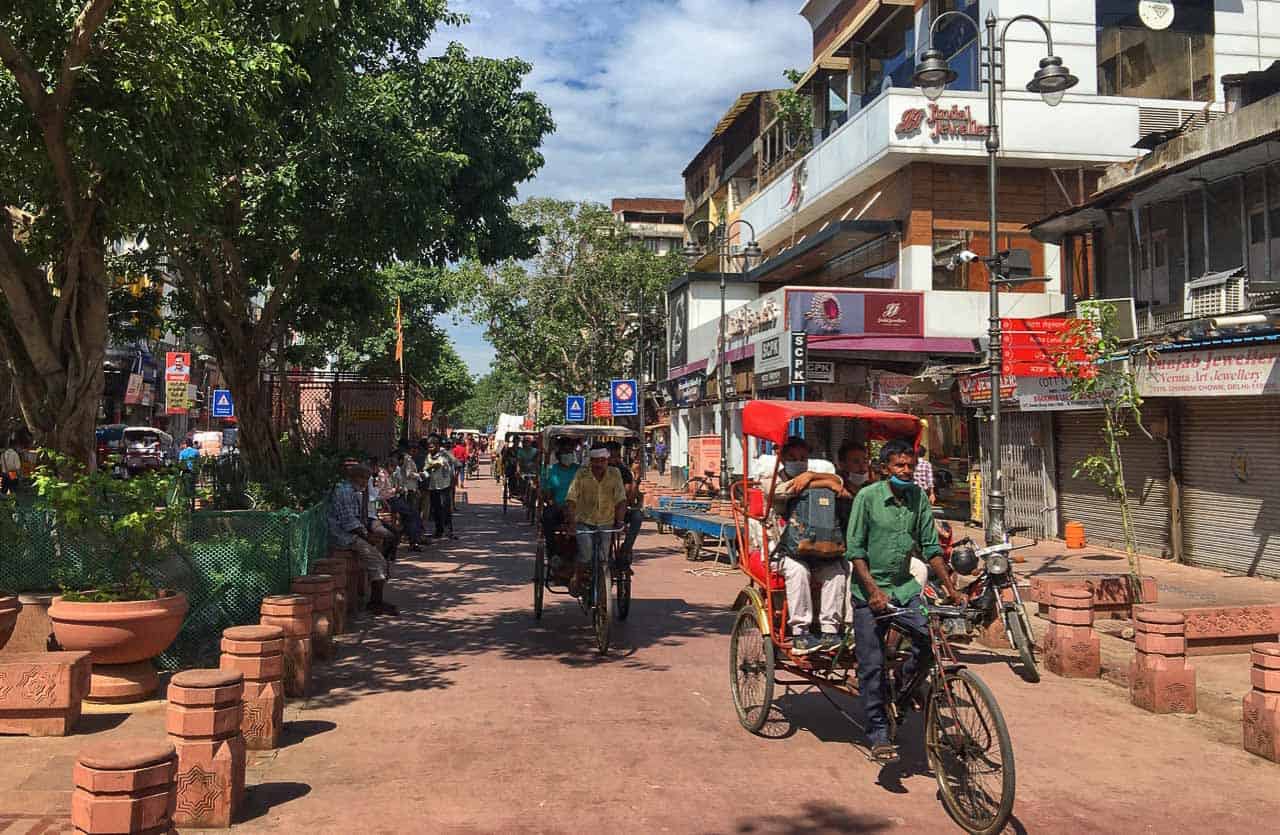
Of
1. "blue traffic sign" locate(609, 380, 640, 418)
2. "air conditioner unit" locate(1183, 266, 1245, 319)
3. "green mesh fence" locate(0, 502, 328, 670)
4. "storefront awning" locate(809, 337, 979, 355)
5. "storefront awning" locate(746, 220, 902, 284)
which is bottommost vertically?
"green mesh fence" locate(0, 502, 328, 670)

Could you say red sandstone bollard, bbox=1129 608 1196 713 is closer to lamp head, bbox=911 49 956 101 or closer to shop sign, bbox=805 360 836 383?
lamp head, bbox=911 49 956 101

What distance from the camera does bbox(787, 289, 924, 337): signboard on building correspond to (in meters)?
24.9

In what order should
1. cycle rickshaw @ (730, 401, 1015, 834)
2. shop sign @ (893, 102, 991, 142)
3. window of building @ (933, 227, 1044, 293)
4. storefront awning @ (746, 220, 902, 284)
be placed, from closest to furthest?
1. cycle rickshaw @ (730, 401, 1015, 834)
2. shop sign @ (893, 102, 991, 142)
3. window of building @ (933, 227, 1044, 293)
4. storefront awning @ (746, 220, 902, 284)

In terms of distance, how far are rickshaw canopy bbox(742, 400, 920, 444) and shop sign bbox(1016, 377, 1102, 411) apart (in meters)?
11.5

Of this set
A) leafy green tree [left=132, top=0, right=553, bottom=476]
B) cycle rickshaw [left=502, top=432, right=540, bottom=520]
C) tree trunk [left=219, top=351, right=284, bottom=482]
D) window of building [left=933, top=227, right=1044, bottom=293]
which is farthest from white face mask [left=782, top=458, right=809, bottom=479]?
window of building [left=933, top=227, right=1044, bottom=293]

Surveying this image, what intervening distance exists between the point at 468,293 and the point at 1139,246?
1243 inches

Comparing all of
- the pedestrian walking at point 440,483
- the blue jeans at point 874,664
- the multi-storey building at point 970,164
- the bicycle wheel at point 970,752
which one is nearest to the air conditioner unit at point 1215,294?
the multi-storey building at point 970,164

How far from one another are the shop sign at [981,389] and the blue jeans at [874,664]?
15.6 m

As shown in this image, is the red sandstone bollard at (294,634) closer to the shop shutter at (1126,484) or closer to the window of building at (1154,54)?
the shop shutter at (1126,484)

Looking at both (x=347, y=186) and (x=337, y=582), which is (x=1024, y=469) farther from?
(x=337, y=582)

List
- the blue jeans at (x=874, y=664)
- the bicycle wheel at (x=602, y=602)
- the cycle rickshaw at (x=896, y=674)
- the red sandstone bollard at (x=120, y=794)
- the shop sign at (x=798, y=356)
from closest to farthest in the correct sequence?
1. the red sandstone bollard at (x=120, y=794)
2. the cycle rickshaw at (x=896, y=674)
3. the blue jeans at (x=874, y=664)
4. the bicycle wheel at (x=602, y=602)
5. the shop sign at (x=798, y=356)

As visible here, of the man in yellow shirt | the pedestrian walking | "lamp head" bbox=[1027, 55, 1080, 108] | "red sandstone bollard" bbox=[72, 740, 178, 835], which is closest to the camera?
"red sandstone bollard" bbox=[72, 740, 178, 835]

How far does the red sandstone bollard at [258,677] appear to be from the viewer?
20.4 ft

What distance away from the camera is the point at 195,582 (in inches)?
335
